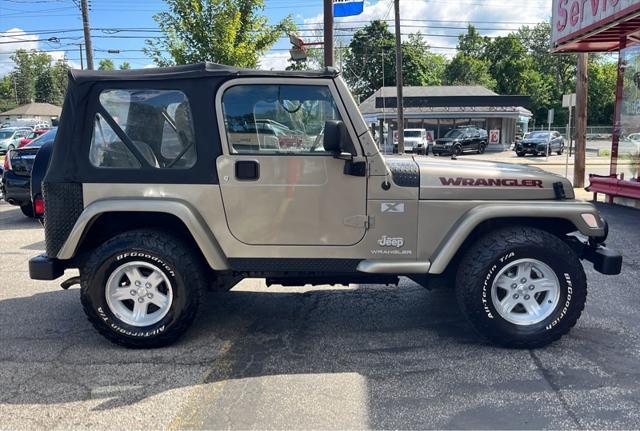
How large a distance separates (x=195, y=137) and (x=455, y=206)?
2.02 metres

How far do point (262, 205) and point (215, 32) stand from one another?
13.4 m

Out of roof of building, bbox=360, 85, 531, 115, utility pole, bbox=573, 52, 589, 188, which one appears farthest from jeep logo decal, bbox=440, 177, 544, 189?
roof of building, bbox=360, 85, 531, 115

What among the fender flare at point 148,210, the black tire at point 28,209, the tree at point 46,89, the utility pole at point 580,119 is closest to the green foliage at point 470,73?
the utility pole at point 580,119

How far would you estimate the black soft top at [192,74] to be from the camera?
3869 mm

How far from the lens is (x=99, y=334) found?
168 inches

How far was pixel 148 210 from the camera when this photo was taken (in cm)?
382

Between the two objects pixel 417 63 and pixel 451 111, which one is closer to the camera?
pixel 451 111

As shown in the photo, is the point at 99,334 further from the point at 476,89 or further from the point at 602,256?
the point at 476,89

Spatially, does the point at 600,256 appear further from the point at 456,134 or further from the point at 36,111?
the point at 36,111

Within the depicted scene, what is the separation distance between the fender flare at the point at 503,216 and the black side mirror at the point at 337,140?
0.96m

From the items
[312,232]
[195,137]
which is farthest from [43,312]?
[312,232]

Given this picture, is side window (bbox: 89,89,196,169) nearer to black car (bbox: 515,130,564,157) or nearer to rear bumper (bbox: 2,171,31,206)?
rear bumper (bbox: 2,171,31,206)

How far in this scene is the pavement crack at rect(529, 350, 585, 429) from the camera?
3012mm

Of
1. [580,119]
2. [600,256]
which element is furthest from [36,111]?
[600,256]
